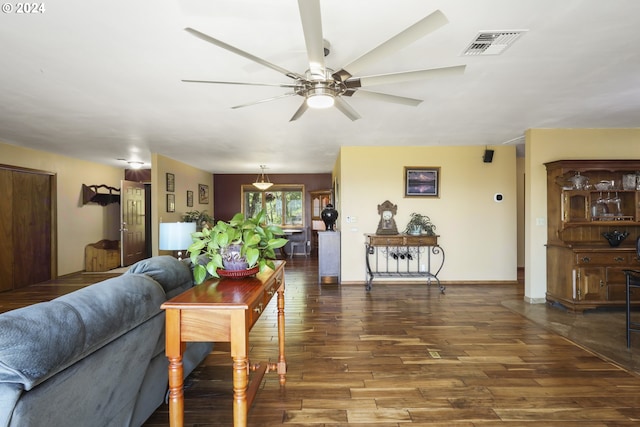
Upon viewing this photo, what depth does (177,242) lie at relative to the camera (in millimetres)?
2723

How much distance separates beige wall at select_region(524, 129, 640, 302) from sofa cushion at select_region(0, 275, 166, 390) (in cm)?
489

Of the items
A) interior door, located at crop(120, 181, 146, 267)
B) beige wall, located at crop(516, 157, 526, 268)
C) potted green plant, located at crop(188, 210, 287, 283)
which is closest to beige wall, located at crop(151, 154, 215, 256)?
interior door, located at crop(120, 181, 146, 267)

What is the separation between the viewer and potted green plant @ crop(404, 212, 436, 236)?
17.6ft

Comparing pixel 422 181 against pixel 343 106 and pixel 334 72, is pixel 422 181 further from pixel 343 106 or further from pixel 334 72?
pixel 334 72

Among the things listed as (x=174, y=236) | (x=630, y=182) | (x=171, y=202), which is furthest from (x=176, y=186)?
(x=630, y=182)

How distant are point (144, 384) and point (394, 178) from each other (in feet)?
16.0

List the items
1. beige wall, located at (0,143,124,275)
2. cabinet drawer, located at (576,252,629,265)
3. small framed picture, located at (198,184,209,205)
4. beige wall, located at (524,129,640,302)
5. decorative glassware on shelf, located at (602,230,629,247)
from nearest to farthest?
cabinet drawer, located at (576,252,629,265) < decorative glassware on shelf, located at (602,230,629,247) < beige wall, located at (524,129,640,302) < beige wall, located at (0,143,124,275) < small framed picture, located at (198,184,209,205)

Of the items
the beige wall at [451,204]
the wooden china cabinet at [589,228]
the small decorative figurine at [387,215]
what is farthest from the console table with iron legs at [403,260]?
the wooden china cabinet at [589,228]

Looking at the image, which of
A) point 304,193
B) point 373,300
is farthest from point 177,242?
point 304,193

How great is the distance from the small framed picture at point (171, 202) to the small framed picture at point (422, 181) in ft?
16.3

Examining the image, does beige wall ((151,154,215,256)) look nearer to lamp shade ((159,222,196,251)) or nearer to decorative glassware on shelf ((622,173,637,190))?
lamp shade ((159,222,196,251))

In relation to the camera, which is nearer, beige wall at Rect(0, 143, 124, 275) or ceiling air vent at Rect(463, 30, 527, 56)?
ceiling air vent at Rect(463, 30, 527, 56)

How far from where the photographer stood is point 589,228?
4461 mm

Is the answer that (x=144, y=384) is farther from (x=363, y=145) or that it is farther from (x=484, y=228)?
(x=484, y=228)
